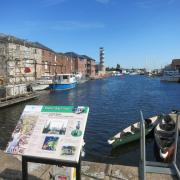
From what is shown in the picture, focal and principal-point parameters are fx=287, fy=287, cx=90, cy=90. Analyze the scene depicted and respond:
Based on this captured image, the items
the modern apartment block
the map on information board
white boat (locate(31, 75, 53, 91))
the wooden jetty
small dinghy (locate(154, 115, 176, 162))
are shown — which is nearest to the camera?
the map on information board

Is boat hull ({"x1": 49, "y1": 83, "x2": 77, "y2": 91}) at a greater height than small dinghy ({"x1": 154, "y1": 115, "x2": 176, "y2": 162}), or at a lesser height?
greater

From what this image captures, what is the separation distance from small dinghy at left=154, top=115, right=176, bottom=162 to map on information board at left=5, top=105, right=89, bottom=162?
9.89 m

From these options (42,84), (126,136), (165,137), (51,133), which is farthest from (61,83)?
(51,133)

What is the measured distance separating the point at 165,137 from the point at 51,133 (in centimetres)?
1363

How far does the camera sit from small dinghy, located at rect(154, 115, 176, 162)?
51.3 ft

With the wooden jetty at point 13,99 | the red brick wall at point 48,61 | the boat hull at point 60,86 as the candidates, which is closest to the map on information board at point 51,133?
the wooden jetty at point 13,99

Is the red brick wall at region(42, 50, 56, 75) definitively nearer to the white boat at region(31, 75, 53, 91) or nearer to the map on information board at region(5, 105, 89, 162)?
the white boat at region(31, 75, 53, 91)

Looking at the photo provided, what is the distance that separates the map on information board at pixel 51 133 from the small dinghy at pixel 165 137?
9.89 metres

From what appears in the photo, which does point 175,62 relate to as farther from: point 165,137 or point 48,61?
point 165,137

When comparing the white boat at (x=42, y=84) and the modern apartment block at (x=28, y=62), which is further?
the white boat at (x=42, y=84)

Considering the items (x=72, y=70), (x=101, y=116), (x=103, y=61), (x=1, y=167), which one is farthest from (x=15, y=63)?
(x=103, y=61)

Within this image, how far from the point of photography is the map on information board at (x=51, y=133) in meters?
6.03

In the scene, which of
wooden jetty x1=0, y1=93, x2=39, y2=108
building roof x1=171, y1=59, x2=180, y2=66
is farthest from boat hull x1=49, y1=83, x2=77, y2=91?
building roof x1=171, y1=59, x2=180, y2=66

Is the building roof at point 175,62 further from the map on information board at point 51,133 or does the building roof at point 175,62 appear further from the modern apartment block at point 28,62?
the map on information board at point 51,133
